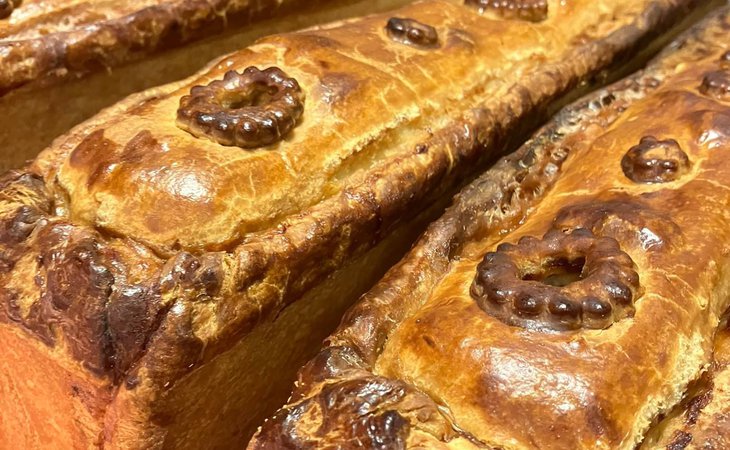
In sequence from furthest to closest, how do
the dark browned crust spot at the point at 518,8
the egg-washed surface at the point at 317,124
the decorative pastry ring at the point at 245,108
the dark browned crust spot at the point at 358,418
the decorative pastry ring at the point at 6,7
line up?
the dark browned crust spot at the point at 518,8
the decorative pastry ring at the point at 6,7
the decorative pastry ring at the point at 245,108
the egg-washed surface at the point at 317,124
the dark browned crust spot at the point at 358,418

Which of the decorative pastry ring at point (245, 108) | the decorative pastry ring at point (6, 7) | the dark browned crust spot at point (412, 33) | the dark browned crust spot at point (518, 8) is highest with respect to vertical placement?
the decorative pastry ring at point (6, 7)

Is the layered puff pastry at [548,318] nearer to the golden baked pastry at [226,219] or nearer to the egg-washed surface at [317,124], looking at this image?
the golden baked pastry at [226,219]

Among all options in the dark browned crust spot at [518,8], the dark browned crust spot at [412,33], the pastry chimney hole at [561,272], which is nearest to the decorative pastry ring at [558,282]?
the pastry chimney hole at [561,272]

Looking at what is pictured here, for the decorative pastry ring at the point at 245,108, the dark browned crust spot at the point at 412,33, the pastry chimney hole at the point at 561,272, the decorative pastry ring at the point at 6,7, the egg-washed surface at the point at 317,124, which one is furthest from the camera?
the dark browned crust spot at the point at 412,33

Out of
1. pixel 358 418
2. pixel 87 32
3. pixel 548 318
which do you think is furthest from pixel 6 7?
pixel 548 318

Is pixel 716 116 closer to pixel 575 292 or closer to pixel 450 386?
pixel 575 292

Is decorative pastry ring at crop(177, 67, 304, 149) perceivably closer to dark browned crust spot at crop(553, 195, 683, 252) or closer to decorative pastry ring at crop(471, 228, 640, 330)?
decorative pastry ring at crop(471, 228, 640, 330)

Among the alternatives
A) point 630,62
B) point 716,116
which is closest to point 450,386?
point 716,116
